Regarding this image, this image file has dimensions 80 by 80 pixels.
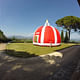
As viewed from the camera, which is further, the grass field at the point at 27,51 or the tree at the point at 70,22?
the tree at the point at 70,22

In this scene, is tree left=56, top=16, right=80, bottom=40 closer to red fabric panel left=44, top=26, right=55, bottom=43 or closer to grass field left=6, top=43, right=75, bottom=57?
red fabric panel left=44, top=26, right=55, bottom=43

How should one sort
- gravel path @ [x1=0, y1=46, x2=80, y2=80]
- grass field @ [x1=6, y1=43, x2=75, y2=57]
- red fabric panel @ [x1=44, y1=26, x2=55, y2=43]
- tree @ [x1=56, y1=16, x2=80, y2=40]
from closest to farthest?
gravel path @ [x1=0, y1=46, x2=80, y2=80]
grass field @ [x1=6, y1=43, x2=75, y2=57]
red fabric panel @ [x1=44, y1=26, x2=55, y2=43]
tree @ [x1=56, y1=16, x2=80, y2=40]

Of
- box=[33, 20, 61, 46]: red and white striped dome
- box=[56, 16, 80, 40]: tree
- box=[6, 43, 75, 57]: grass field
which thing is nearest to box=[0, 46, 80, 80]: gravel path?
box=[6, 43, 75, 57]: grass field

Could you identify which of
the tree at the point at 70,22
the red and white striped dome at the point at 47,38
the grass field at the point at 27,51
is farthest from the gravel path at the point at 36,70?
the tree at the point at 70,22

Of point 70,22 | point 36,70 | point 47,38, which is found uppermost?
point 70,22

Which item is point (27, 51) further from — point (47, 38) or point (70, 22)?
point (70, 22)

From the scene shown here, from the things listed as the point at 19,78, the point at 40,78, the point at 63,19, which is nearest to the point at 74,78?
the point at 40,78

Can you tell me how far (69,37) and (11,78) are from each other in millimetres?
32006

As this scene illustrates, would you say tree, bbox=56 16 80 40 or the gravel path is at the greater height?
tree, bbox=56 16 80 40

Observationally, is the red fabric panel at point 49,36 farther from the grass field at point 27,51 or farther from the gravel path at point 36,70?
the gravel path at point 36,70

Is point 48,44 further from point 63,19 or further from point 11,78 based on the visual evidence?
point 63,19

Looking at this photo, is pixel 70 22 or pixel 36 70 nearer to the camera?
pixel 36 70

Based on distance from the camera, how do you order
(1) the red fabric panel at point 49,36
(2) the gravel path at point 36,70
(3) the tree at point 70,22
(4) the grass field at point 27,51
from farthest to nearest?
(3) the tree at point 70,22 < (1) the red fabric panel at point 49,36 < (4) the grass field at point 27,51 < (2) the gravel path at point 36,70

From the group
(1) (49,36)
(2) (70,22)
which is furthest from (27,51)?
(2) (70,22)
